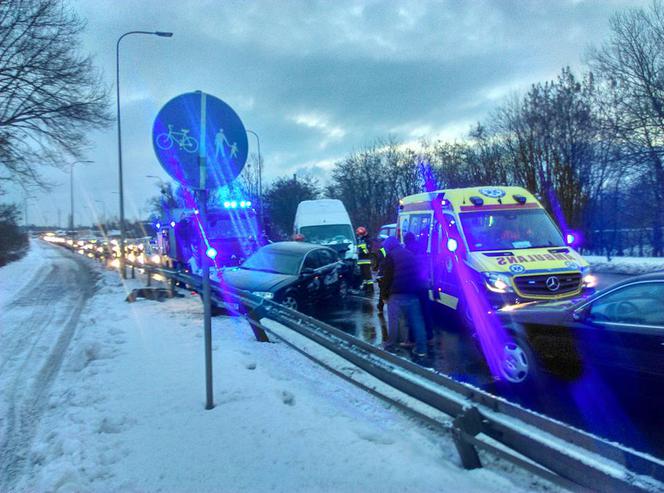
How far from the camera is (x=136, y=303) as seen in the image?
39.4 feet

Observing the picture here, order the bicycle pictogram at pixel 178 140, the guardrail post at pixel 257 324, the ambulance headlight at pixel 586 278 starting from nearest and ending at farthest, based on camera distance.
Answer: the bicycle pictogram at pixel 178 140 → the ambulance headlight at pixel 586 278 → the guardrail post at pixel 257 324

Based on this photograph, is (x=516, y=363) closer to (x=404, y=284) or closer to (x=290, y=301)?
(x=404, y=284)

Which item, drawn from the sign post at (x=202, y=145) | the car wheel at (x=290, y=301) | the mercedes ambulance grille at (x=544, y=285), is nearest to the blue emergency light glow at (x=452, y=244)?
the mercedes ambulance grille at (x=544, y=285)

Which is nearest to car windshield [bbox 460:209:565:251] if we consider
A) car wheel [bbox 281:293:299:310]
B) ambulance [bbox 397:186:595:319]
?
ambulance [bbox 397:186:595:319]

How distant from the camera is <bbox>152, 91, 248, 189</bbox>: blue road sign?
14.0 feet

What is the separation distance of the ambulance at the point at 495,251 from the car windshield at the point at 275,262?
2781mm

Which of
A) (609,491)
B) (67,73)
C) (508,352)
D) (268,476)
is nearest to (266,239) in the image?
(67,73)

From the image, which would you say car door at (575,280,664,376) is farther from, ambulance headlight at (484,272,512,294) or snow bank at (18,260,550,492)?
ambulance headlight at (484,272,512,294)

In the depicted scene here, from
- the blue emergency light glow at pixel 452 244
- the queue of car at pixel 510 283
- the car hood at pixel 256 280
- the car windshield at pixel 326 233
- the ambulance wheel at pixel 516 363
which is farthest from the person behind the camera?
the car windshield at pixel 326 233

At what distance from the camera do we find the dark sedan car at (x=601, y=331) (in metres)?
4.33

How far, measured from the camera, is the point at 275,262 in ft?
37.7

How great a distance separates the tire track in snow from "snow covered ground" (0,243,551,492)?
0.26ft

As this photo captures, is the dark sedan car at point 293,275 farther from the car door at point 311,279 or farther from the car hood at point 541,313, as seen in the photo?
the car hood at point 541,313

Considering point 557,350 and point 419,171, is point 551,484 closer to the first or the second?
point 557,350
